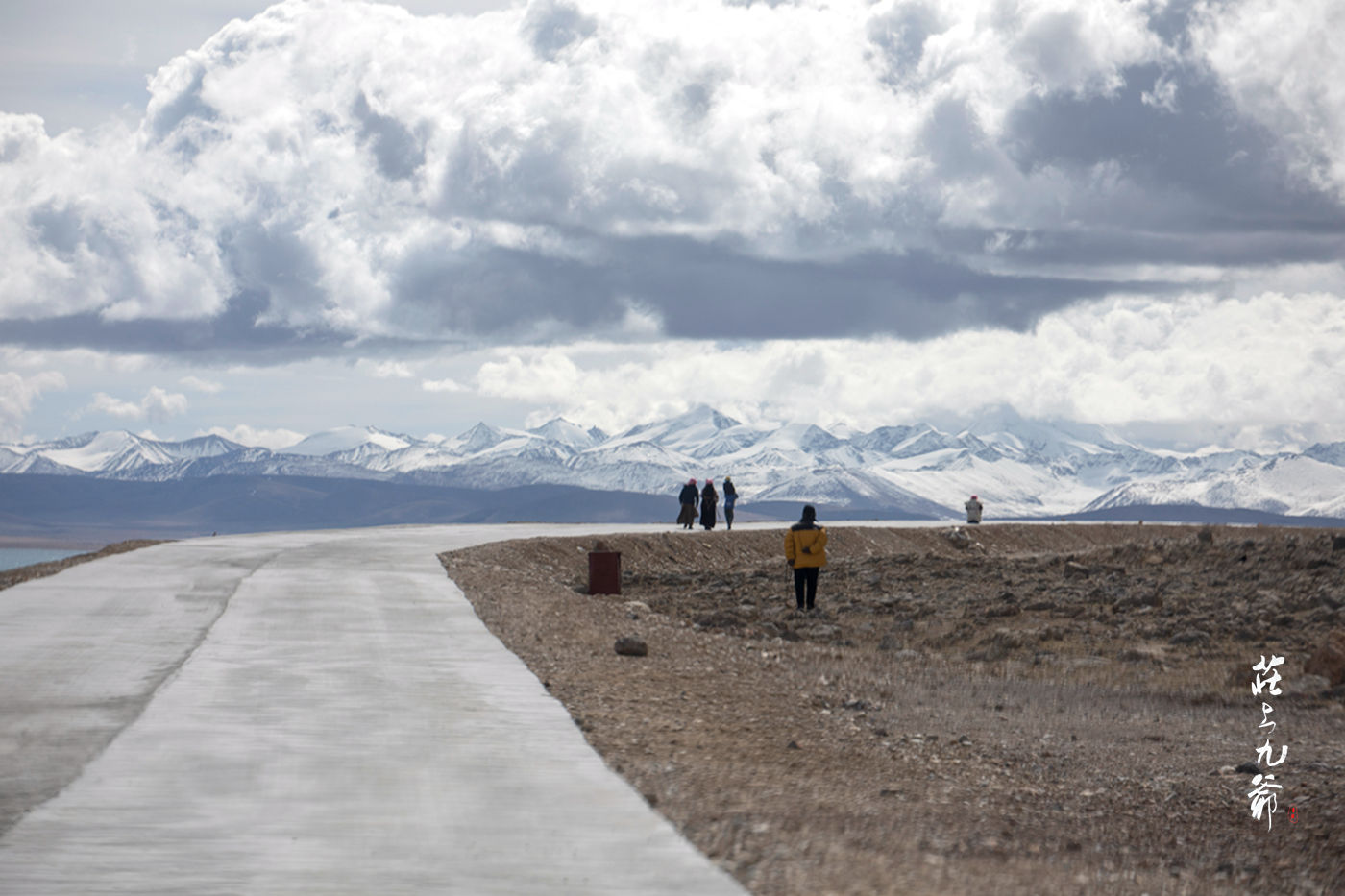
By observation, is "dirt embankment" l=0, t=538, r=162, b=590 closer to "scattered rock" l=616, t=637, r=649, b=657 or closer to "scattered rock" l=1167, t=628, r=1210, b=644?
"scattered rock" l=616, t=637, r=649, b=657

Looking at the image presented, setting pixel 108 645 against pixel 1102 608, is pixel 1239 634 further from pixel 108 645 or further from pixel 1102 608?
pixel 108 645

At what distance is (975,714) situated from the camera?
15.5m

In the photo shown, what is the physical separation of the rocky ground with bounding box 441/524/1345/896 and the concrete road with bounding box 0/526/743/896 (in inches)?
26.1

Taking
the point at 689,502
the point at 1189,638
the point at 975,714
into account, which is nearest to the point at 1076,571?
the point at 1189,638

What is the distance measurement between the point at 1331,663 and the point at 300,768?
1397 cm

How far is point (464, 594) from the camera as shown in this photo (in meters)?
22.2

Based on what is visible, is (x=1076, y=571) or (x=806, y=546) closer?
(x=806, y=546)

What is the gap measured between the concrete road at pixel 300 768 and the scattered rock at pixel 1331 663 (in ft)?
34.9

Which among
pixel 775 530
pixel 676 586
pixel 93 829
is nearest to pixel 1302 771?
pixel 93 829

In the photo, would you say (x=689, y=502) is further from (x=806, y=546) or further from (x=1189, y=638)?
(x=1189, y=638)

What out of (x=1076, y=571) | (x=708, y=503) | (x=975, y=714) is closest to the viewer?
(x=975, y=714)

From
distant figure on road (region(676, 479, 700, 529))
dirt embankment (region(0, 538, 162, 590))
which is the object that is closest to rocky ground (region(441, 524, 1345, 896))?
dirt embankment (region(0, 538, 162, 590))

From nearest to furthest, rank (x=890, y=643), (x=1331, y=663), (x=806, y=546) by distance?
1. (x=1331, y=663)
2. (x=890, y=643)
3. (x=806, y=546)

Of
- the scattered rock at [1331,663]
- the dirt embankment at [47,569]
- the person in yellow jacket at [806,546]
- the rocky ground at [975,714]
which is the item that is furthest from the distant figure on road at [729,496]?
the scattered rock at [1331,663]
